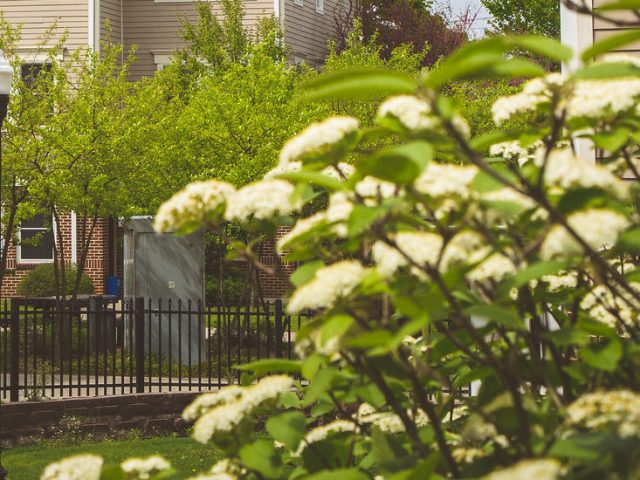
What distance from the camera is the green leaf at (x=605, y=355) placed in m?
2.45

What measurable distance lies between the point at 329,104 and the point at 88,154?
564 centimetres

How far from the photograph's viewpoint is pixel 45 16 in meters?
26.6

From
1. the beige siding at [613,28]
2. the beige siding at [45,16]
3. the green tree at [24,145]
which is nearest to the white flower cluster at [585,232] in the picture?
the beige siding at [613,28]

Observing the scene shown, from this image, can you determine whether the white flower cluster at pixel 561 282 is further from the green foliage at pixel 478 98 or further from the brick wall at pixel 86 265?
the brick wall at pixel 86 265

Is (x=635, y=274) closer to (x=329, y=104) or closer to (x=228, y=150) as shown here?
(x=228, y=150)

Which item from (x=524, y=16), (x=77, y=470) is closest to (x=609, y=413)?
(x=77, y=470)

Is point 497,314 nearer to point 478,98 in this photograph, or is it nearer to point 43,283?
point 43,283

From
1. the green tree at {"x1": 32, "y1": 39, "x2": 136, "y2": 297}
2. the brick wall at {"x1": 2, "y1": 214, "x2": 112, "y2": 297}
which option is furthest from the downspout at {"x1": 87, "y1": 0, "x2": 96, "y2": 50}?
the green tree at {"x1": 32, "y1": 39, "x2": 136, "y2": 297}

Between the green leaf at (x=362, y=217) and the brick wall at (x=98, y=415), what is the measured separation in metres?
8.75

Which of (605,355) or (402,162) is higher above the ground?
(402,162)

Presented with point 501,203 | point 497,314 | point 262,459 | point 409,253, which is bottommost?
Result: point 262,459

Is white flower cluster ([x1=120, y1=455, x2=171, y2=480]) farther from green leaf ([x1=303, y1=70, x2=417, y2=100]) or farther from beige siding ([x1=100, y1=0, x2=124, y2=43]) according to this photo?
beige siding ([x1=100, y1=0, x2=124, y2=43])

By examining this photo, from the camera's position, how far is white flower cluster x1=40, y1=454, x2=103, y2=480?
100 inches

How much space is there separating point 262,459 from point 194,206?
25.5 inches
